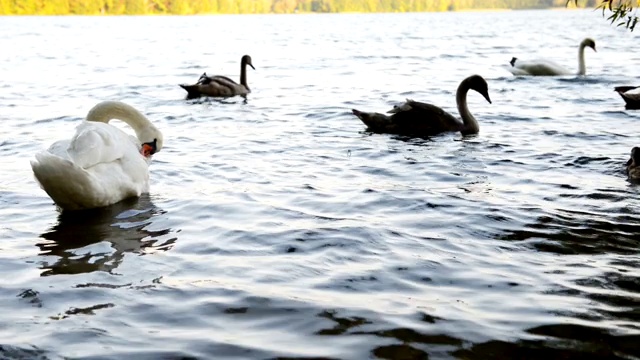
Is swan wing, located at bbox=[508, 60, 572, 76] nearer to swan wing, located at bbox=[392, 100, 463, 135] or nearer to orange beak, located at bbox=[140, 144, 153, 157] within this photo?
swan wing, located at bbox=[392, 100, 463, 135]

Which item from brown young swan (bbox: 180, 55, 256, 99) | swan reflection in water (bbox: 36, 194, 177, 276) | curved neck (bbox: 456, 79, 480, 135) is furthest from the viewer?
brown young swan (bbox: 180, 55, 256, 99)

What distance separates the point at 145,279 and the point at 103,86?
18091 mm

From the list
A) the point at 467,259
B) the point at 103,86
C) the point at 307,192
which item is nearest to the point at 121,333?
the point at 467,259

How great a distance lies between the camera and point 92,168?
8477 millimetres

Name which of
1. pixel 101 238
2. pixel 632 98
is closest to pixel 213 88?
pixel 632 98

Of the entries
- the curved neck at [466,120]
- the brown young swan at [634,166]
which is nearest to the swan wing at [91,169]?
the brown young swan at [634,166]

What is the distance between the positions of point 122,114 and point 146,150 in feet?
2.30

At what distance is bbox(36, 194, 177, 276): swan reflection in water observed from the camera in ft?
22.3

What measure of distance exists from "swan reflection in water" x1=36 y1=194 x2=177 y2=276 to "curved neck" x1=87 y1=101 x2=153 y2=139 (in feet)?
4.62

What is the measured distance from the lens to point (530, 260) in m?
6.71

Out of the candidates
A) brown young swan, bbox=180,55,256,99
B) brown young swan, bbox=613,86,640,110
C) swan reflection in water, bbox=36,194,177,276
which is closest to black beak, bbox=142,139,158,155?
swan reflection in water, bbox=36,194,177,276

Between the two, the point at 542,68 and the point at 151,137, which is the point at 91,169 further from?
the point at 542,68

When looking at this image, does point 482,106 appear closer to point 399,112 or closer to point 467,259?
point 399,112

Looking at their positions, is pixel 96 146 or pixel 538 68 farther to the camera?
pixel 538 68
